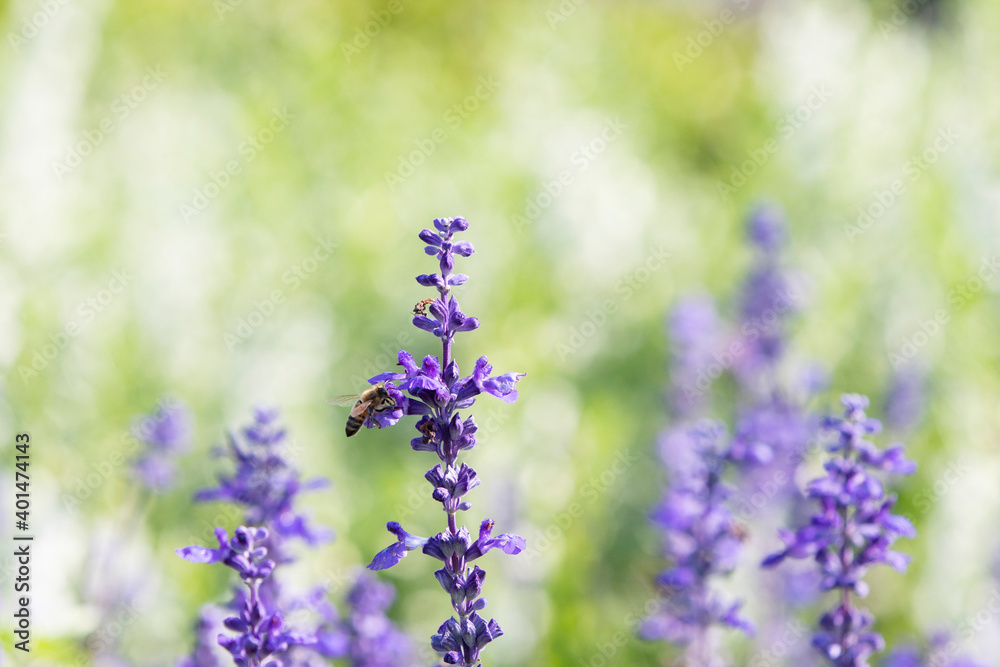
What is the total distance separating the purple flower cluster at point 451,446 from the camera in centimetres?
154

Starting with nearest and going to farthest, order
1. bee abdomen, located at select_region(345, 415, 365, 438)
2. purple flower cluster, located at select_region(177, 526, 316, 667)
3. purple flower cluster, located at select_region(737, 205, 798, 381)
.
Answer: purple flower cluster, located at select_region(177, 526, 316, 667), bee abdomen, located at select_region(345, 415, 365, 438), purple flower cluster, located at select_region(737, 205, 798, 381)

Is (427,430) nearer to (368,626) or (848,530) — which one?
(368,626)

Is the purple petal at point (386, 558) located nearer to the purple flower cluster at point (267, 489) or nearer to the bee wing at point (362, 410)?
the purple flower cluster at point (267, 489)

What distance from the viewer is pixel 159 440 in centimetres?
261

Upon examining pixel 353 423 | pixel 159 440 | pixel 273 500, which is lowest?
pixel 273 500

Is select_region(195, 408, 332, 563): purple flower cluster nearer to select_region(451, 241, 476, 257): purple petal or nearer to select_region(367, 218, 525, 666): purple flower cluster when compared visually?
select_region(367, 218, 525, 666): purple flower cluster

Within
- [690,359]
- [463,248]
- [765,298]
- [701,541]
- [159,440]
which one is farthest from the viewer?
[690,359]

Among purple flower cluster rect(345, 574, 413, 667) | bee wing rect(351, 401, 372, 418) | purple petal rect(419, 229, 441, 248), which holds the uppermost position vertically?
purple petal rect(419, 229, 441, 248)

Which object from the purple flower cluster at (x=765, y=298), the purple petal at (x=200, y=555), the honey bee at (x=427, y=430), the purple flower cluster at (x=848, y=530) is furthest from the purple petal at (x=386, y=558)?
the purple flower cluster at (x=765, y=298)

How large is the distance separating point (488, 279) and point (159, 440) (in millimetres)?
3176

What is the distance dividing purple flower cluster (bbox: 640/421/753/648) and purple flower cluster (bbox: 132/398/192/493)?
4.40 feet

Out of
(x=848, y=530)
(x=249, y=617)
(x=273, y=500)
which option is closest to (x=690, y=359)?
(x=848, y=530)

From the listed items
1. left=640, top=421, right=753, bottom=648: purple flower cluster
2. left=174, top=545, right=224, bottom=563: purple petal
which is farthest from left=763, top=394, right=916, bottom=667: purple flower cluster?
left=174, top=545, right=224, bottom=563: purple petal

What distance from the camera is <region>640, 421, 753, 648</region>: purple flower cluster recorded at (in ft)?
7.10
